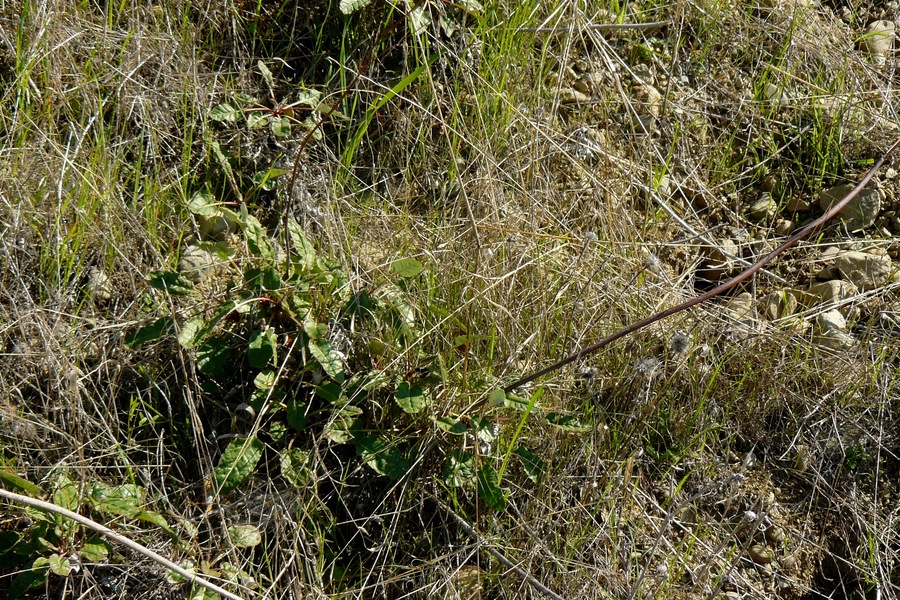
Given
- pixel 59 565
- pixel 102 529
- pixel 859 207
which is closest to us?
pixel 102 529

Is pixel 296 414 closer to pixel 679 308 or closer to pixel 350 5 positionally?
pixel 679 308

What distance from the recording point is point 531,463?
2.03 metres

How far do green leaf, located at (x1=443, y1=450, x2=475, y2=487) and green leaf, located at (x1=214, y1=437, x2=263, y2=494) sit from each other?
0.41 metres

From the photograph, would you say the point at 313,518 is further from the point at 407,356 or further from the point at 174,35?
the point at 174,35

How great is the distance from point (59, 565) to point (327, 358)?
0.66m

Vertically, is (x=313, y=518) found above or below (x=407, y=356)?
below

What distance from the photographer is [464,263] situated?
7.32 ft

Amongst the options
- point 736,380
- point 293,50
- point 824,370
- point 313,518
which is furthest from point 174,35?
point 824,370

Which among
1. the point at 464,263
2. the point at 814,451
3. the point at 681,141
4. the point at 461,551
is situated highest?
the point at 681,141

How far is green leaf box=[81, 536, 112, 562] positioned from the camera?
1.80 metres

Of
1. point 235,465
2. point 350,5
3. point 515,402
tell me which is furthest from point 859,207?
point 235,465

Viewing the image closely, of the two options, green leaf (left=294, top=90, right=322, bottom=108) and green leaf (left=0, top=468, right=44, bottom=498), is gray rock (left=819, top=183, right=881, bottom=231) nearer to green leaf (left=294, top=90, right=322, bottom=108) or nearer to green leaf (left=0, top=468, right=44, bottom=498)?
green leaf (left=294, top=90, right=322, bottom=108)

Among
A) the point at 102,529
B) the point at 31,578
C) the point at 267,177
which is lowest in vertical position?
the point at 31,578

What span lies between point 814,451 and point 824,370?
211 millimetres
